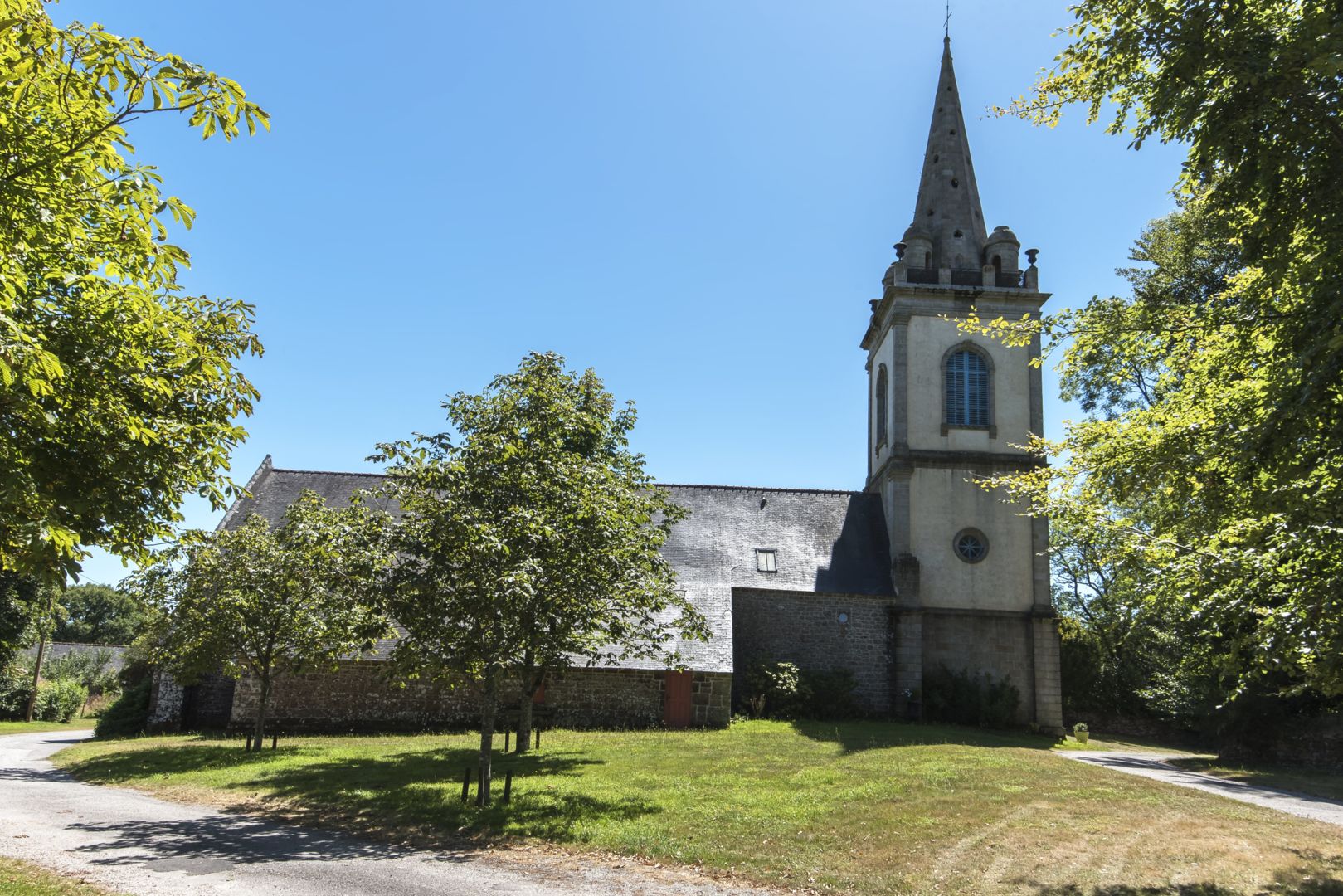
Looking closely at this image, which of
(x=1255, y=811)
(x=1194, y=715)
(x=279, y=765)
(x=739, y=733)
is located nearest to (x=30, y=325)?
(x=279, y=765)

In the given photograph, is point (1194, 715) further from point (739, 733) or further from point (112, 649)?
point (112, 649)

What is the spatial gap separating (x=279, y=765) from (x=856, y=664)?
1537 cm

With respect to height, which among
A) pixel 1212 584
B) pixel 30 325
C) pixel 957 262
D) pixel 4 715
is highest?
pixel 957 262

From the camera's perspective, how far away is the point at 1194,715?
77.4 ft

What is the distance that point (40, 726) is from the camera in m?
33.6

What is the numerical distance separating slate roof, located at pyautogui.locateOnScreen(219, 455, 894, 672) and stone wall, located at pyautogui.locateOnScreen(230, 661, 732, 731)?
272 centimetres

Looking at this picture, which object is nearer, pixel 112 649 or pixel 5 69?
pixel 5 69

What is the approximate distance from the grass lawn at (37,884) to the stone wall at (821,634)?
60.2ft

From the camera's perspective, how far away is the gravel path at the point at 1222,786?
42.0 feet

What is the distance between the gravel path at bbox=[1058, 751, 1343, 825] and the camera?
42.0 feet

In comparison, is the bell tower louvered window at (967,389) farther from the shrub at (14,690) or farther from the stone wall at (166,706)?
the shrub at (14,690)

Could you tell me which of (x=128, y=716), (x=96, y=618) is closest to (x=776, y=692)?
(x=128, y=716)

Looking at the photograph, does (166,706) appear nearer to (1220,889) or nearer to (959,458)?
(959,458)

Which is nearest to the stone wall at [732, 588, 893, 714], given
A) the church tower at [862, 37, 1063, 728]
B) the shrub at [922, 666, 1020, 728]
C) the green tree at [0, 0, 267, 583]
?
the church tower at [862, 37, 1063, 728]
